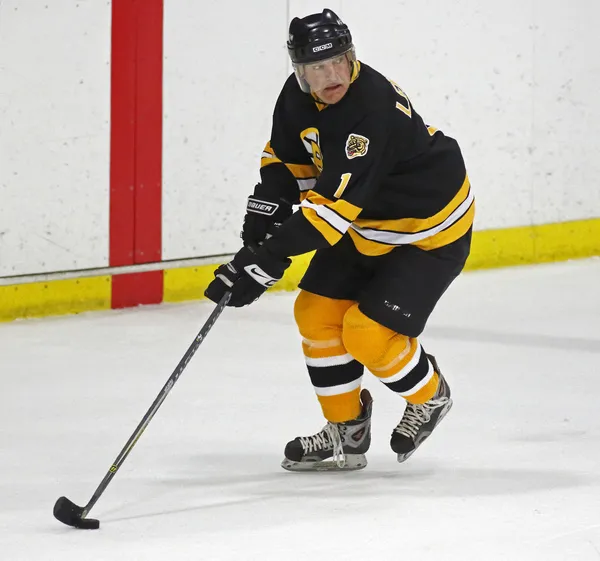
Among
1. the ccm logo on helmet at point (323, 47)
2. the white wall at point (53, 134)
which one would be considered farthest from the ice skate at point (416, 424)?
the white wall at point (53, 134)

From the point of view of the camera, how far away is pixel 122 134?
5.06 meters

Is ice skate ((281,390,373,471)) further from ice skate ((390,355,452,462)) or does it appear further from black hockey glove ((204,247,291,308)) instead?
black hockey glove ((204,247,291,308))

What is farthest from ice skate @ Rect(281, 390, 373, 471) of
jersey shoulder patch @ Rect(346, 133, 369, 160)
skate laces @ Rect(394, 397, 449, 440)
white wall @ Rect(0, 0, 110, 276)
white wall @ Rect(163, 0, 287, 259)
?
white wall @ Rect(163, 0, 287, 259)

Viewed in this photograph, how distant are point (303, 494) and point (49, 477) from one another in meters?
0.59

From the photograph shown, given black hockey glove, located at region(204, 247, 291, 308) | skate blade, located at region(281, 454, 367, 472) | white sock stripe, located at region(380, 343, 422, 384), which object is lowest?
skate blade, located at region(281, 454, 367, 472)

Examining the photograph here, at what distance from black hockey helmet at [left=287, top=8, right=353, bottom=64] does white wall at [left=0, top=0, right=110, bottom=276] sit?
213 cm

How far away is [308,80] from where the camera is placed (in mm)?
2879

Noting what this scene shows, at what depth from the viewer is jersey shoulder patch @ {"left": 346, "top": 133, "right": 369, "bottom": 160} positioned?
2.83 metres

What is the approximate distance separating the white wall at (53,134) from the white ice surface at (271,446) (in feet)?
0.92

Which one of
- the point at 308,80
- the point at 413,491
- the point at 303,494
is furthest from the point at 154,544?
the point at 308,80

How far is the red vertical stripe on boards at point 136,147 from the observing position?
5.02 metres

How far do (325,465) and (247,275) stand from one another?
57 centimetres

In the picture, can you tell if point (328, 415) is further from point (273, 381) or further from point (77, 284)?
point (77, 284)

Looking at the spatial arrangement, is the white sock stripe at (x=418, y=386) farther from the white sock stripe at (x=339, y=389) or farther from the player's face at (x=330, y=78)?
the player's face at (x=330, y=78)
